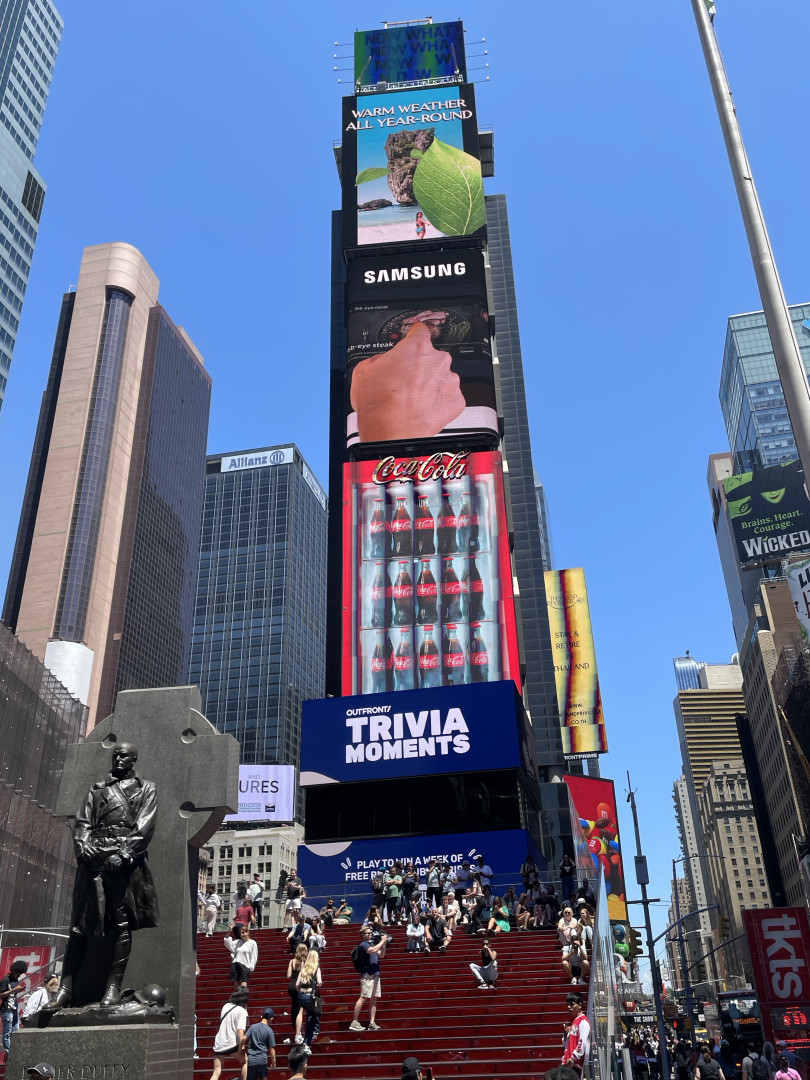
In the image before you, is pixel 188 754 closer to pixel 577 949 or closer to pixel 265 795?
pixel 577 949

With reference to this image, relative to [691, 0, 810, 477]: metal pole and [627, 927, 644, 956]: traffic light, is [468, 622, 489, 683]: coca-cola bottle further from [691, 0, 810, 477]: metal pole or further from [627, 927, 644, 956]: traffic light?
[691, 0, 810, 477]: metal pole

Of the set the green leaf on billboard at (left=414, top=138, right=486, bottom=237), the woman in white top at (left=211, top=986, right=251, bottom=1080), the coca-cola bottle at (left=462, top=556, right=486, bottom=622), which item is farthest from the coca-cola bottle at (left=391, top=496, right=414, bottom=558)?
the woman in white top at (left=211, top=986, right=251, bottom=1080)

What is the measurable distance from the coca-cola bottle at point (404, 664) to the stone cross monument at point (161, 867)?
44.3 m

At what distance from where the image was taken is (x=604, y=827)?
2251 inches

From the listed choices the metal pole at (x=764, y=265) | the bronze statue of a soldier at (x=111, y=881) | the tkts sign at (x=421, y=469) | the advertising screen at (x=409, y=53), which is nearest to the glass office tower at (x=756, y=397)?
the advertising screen at (x=409, y=53)

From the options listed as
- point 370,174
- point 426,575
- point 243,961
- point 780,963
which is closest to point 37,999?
point 243,961

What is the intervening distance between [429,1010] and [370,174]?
65.3m

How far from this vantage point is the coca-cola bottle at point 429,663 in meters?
56.7

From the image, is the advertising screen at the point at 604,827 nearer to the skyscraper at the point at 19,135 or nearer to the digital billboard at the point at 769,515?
the digital billboard at the point at 769,515

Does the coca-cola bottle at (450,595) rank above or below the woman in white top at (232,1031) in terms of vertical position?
above

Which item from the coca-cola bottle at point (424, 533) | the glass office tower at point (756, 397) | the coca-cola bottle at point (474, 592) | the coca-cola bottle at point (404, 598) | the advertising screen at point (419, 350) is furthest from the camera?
the glass office tower at point (756, 397)

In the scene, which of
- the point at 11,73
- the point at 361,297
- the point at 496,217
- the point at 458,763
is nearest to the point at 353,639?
the point at 458,763

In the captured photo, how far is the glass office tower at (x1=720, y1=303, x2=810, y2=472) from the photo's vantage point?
576 feet

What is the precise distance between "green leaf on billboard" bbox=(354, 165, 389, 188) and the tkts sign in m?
23.9
